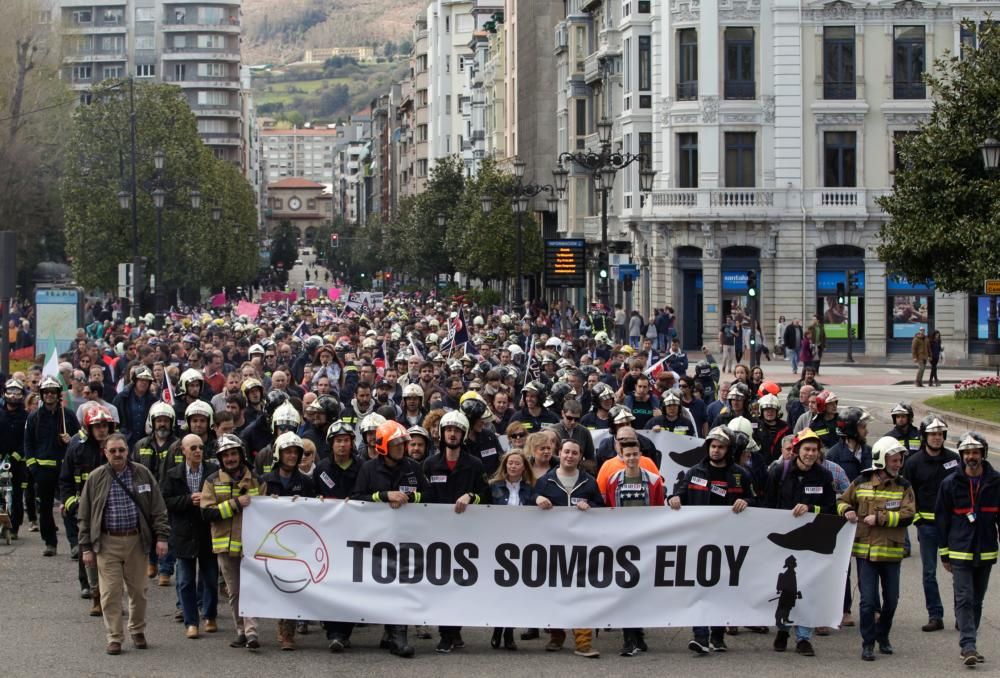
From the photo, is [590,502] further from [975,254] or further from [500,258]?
[500,258]

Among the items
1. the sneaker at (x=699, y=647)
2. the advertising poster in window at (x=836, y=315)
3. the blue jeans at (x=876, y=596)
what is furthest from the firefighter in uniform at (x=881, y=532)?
the advertising poster in window at (x=836, y=315)

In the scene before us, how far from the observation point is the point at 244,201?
111 m

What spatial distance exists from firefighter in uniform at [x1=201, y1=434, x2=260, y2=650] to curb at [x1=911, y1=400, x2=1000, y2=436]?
19.8m

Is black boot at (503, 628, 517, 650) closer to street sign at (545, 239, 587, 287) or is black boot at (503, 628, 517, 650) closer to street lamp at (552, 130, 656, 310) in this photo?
street lamp at (552, 130, 656, 310)

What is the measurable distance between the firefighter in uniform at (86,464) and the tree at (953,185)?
939 inches

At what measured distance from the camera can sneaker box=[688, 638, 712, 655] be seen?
1228cm

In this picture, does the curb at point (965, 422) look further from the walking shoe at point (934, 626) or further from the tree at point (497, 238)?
the tree at point (497, 238)

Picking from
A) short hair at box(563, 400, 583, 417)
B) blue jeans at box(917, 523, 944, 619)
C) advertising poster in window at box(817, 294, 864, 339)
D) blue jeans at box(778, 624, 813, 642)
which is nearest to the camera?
blue jeans at box(778, 624, 813, 642)

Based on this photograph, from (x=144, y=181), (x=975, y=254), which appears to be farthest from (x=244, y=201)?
(x=975, y=254)

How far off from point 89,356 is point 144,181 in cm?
4946

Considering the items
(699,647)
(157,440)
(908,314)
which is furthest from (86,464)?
(908,314)

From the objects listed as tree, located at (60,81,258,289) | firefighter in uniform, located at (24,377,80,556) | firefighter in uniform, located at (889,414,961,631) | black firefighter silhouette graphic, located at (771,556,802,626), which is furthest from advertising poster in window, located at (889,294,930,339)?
black firefighter silhouette graphic, located at (771,556,802,626)

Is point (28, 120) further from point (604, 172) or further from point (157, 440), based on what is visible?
point (157, 440)

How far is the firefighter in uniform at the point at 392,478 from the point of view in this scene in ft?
41.1
